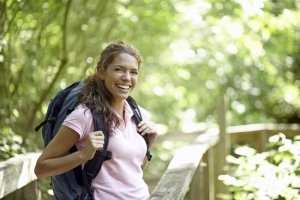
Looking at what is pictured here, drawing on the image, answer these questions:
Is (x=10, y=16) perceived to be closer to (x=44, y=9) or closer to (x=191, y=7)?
(x=44, y=9)

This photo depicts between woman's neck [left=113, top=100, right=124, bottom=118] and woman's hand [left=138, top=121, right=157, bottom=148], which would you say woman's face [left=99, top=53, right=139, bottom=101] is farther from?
woman's hand [left=138, top=121, right=157, bottom=148]

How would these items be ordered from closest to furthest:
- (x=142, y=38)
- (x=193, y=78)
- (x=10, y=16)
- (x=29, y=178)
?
(x=29, y=178) → (x=10, y=16) → (x=142, y=38) → (x=193, y=78)

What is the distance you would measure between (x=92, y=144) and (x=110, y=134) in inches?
8.3

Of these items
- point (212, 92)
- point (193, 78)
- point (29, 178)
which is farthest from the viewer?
point (212, 92)

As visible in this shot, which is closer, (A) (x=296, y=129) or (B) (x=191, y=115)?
(A) (x=296, y=129)

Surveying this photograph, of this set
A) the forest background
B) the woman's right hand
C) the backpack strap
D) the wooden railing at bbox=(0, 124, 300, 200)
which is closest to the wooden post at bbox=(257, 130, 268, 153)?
the forest background

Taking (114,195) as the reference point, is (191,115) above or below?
above

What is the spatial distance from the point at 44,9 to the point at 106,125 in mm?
2708

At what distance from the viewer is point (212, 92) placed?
12391 mm

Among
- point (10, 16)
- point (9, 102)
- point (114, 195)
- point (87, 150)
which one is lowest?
point (114, 195)

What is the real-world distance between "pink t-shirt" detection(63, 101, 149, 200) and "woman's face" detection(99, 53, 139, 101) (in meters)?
0.13

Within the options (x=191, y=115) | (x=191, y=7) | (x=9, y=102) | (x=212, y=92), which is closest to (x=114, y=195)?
(x=9, y=102)

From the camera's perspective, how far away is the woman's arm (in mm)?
2398

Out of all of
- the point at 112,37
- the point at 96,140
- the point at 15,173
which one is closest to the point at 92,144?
the point at 96,140
